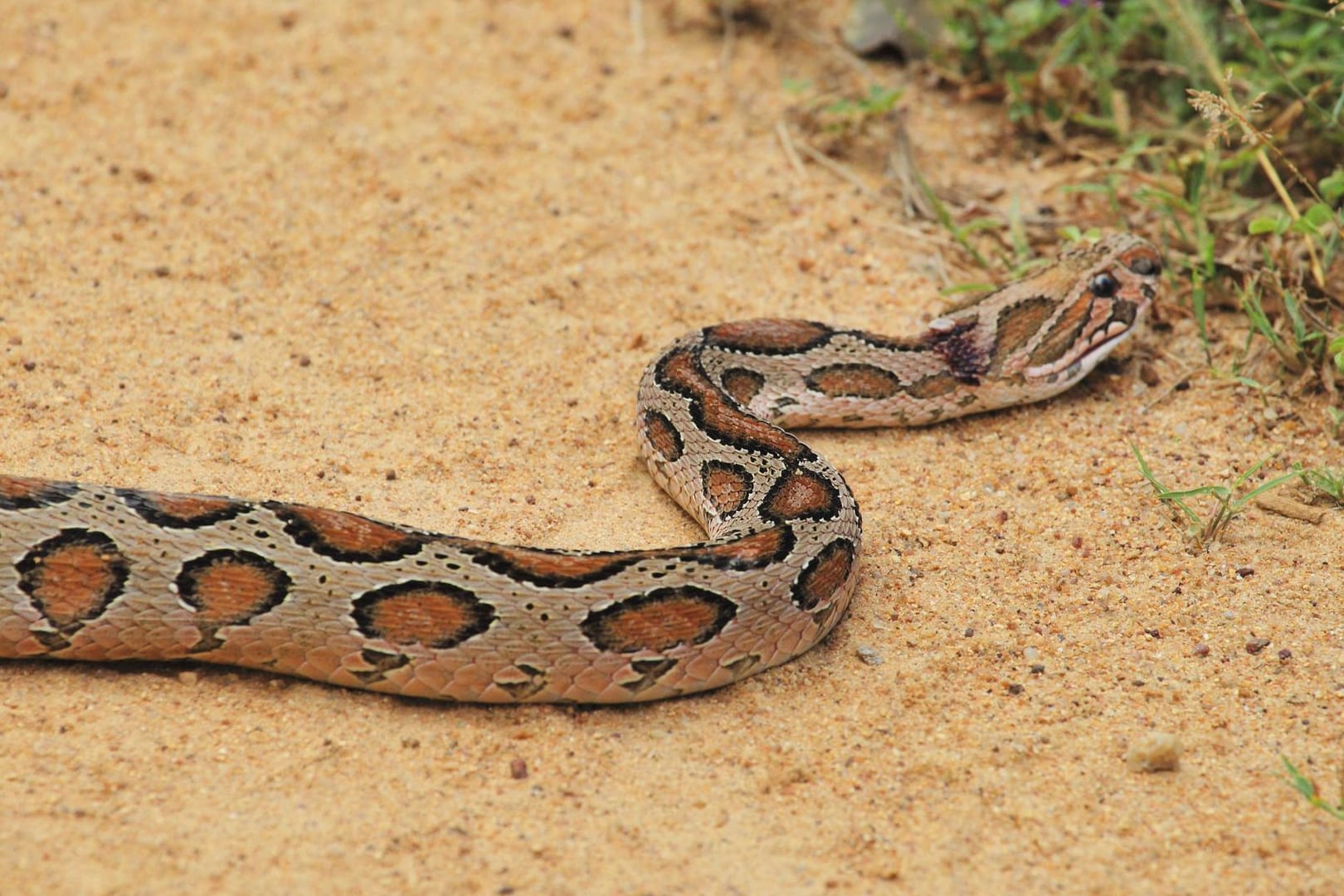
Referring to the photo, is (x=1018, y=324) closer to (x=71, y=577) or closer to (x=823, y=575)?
(x=823, y=575)

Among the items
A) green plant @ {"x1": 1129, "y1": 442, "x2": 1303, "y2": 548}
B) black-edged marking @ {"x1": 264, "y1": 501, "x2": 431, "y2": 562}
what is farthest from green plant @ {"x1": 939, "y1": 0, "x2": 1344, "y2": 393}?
black-edged marking @ {"x1": 264, "y1": 501, "x2": 431, "y2": 562}

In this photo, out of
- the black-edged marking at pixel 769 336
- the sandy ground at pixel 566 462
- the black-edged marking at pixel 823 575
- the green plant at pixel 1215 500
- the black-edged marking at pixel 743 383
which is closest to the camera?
the sandy ground at pixel 566 462

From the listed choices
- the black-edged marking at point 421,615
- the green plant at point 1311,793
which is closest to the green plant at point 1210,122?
the green plant at point 1311,793

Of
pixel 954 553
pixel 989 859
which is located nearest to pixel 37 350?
pixel 954 553

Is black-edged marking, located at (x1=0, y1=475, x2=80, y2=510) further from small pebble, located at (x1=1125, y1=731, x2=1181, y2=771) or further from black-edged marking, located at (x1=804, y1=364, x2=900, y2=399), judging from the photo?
small pebble, located at (x1=1125, y1=731, x2=1181, y2=771)

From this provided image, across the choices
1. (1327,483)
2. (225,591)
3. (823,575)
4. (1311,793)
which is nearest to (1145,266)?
(1327,483)

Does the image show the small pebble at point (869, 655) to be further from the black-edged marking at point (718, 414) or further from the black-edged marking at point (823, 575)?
the black-edged marking at point (718, 414)

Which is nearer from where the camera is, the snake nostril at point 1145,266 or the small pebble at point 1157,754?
the small pebble at point 1157,754
